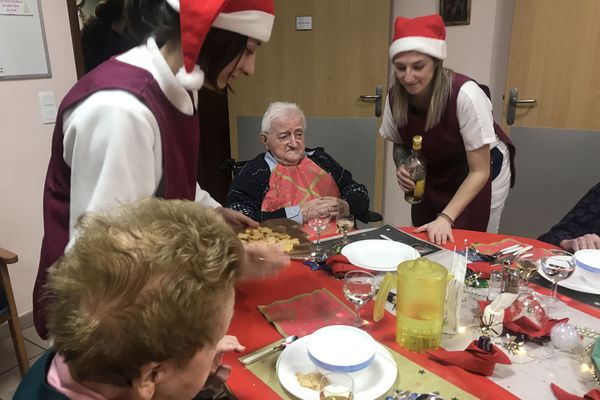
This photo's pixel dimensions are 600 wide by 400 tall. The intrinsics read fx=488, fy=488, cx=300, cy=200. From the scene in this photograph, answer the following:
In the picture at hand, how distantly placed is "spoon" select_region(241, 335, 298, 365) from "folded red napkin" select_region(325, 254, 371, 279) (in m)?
0.36

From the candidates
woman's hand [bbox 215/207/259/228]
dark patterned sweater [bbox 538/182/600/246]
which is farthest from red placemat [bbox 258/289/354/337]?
dark patterned sweater [bbox 538/182/600/246]

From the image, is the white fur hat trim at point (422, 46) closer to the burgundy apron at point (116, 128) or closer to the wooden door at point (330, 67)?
the burgundy apron at point (116, 128)

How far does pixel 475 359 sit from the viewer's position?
1034 millimetres

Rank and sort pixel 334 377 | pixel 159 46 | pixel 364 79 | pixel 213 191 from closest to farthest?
pixel 334 377, pixel 159 46, pixel 364 79, pixel 213 191

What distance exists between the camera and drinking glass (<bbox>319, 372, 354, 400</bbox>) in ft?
3.04

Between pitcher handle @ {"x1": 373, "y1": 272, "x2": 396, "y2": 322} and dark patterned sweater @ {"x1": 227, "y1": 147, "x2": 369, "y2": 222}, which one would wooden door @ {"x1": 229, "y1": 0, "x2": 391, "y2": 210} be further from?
pitcher handle @ {"x1": 373, "y1": 272, "x2": 396, "y2": 322}

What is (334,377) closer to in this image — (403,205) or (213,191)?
Result: (403,205)

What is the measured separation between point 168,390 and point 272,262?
19.6 inches

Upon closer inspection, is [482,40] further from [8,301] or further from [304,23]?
[8,301]

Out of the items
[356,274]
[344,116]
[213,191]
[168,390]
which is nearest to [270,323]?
[356,274]

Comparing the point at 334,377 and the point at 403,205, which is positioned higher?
the point at 334,377

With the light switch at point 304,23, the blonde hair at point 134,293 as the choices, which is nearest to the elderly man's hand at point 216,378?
the blonde hair at point 134,293

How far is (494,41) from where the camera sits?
10.5 feet

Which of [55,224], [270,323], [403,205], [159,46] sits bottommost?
[403,205]
